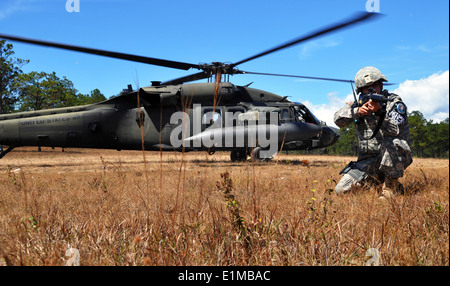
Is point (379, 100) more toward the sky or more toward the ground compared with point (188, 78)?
more toward the ground

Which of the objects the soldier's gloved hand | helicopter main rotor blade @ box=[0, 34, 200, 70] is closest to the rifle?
the soldier's gloved hand

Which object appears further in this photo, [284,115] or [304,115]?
[304,115]

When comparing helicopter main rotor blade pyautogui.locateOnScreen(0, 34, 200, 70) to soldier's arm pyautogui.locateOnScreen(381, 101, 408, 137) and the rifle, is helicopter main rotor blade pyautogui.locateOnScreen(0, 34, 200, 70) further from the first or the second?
soldier's arm pyautogui.locateOnScreen(381, 101, 408, 137)

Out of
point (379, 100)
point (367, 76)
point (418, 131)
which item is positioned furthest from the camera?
point (418, 131)

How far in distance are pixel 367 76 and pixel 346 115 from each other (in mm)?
570

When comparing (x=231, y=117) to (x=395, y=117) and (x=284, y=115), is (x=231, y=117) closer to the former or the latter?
(x=284, y=115)

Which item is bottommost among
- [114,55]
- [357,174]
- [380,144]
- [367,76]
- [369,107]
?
[357,174]

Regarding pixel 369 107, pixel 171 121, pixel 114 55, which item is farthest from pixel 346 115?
pixel 171 121

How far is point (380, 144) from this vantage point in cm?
407

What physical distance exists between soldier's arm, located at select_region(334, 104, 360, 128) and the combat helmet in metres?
0.32

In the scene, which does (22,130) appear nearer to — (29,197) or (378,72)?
(29,197)

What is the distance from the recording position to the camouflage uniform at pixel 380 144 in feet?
12.3
